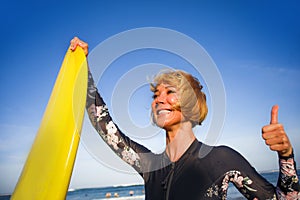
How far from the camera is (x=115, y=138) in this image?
1.94m

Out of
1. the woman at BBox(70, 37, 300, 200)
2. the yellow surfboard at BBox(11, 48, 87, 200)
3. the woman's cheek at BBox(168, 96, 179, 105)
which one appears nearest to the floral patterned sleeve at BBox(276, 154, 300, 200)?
the woman at BBox(70, 37, 300, 200)

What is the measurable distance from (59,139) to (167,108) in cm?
92

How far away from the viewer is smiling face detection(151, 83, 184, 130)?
1820mm

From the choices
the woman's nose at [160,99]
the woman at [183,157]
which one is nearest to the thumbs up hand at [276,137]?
the woman at [183,157]

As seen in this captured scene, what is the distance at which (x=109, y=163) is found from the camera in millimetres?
1861

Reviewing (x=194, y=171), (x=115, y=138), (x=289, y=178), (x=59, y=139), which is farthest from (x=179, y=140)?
(x=59, y=139)

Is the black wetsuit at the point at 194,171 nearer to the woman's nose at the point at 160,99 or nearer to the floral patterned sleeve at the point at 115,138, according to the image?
the floral patterned sleeve at the point at 115,138

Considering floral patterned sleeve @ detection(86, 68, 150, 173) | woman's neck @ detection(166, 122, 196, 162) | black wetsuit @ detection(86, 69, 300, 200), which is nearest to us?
black wetsuit @ detection(86, 69, 300, 200)

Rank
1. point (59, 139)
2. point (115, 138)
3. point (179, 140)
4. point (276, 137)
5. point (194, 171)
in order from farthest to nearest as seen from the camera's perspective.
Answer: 1. point (59, 139)
2. point (115, 138)
3. point (179, 140)
4. point (194, 171)
5. point (276, 137)

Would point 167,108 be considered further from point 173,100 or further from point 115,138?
point 115,138

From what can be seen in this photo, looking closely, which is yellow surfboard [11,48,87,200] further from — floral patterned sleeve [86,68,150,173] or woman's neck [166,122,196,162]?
woman's neck [166,122,196,162]

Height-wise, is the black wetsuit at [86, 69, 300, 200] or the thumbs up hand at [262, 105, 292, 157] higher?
the thumbs up hand at [262, 105, 292, 157]

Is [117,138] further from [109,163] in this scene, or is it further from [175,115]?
[175,115]

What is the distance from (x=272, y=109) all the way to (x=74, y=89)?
1.58 meters
